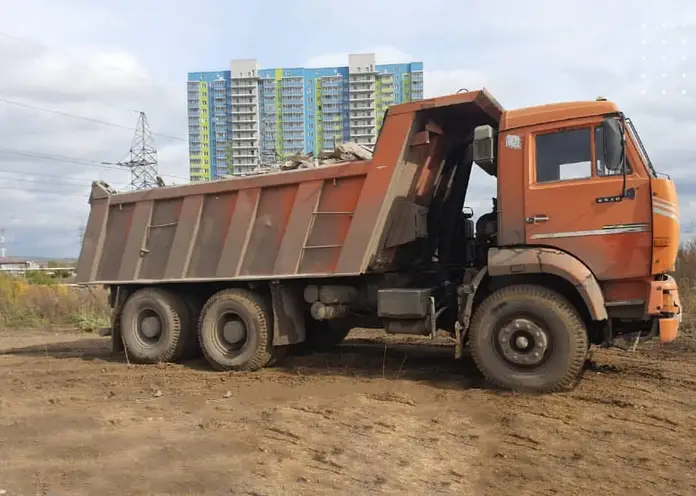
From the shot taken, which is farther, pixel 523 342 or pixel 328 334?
pixel 328 334

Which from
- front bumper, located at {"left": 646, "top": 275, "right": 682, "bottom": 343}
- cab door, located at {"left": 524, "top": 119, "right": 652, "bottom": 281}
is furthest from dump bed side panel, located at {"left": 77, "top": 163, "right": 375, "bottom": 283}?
front bumper, located at {"left": 646, "top": 275, "right": 682, "bottom": 343}

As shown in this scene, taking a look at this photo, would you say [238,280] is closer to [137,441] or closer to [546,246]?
[137,441]

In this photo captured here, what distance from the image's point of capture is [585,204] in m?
6.31

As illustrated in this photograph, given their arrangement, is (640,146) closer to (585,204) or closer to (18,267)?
(585,204)

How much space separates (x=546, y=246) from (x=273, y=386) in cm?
349

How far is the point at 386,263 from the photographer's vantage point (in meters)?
7.73

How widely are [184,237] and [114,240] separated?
Answer: 1.49 meters

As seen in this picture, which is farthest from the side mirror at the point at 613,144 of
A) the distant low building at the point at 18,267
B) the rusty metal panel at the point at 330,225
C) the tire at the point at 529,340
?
the distant low building at the point at 18,267

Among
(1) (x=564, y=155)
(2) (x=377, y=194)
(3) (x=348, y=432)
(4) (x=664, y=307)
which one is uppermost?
(1) (x=564, y=155)

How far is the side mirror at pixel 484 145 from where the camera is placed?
6.72m

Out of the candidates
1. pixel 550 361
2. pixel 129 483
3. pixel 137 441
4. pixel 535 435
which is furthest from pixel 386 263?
pixel 129 483

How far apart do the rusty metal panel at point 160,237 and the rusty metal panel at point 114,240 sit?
464mm

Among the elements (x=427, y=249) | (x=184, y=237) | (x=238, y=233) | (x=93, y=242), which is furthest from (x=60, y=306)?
(x=427, y=249)

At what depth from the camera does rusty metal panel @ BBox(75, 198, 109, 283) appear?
9539 mm
